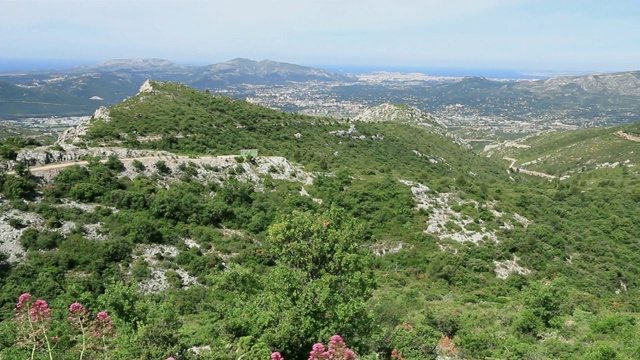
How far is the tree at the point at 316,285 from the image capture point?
1459 cm

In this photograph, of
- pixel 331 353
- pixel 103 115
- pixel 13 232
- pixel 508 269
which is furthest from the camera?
pixel 103 115

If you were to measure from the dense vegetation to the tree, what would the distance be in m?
0.08

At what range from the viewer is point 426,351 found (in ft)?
60.6

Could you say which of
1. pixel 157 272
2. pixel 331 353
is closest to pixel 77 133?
pixel 157 272

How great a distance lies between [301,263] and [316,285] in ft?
9.34

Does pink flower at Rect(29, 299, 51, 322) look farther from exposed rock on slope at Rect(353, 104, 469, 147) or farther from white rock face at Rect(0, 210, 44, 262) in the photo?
exposed rock on slope at Rect(353, 104, 469, 147)

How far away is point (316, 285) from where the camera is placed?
49.6 ft

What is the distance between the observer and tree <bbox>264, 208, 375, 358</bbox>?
14586mm

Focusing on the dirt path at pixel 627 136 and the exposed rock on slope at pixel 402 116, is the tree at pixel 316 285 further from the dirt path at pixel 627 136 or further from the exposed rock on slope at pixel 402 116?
the dirt path at pixel 627 136

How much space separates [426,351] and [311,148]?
58.4 m

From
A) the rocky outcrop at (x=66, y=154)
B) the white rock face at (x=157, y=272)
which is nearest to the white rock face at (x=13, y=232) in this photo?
the white rock face at (x=157, y=272)

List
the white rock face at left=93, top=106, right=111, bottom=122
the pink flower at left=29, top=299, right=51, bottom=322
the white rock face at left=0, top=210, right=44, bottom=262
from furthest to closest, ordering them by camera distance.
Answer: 1. the white rock face at left=93, top=106, right=111, bottom=122
2. the white rock face at left=0, top=210, right=44, bottom=262
3. the pink flower at left=29, top=299, right=51, bottom=322

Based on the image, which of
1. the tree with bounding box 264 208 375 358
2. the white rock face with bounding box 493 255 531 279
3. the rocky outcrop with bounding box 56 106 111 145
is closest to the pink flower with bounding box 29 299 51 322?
the tree with bounding box 264 208 375 358

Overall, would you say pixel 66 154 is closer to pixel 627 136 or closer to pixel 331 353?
pixel 331 353
